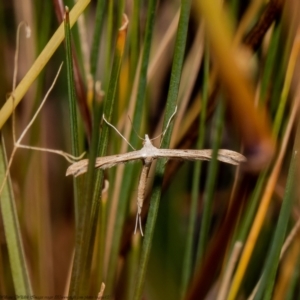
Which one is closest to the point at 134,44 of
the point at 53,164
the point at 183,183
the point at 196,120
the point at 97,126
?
the point at 196,120

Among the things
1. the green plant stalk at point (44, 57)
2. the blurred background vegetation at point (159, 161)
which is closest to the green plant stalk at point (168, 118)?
the blurred background vegetation at point (159, 161)

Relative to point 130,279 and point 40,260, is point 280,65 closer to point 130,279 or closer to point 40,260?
point 130,279

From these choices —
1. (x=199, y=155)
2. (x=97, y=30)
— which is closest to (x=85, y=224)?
(x=199, y=155)

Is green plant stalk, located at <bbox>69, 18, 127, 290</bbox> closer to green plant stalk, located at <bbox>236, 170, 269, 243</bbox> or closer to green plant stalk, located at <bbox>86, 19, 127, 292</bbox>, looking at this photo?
green plant stalk, located at <bbox>86, 19, 127, 292</bbox>

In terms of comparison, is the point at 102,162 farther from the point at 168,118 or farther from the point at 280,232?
the point at 280,232

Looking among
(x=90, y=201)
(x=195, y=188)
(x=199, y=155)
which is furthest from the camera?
(x=195, y=188)

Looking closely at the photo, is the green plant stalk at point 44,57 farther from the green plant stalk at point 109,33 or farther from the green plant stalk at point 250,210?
the green plant stalk at point 250,210

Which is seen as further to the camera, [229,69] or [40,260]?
[40,260]
